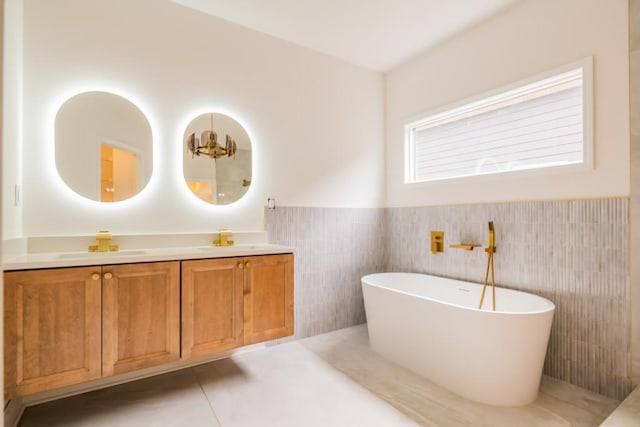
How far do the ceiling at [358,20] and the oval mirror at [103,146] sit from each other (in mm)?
989

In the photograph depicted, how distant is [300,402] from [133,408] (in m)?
1.00

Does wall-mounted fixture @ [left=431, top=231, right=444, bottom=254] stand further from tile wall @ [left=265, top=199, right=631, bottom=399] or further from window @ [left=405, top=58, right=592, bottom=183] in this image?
window @ [left=405, top=58, right=592, bottom=183]

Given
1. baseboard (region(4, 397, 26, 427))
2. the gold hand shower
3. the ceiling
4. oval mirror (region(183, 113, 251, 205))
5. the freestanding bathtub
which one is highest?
the ceiling

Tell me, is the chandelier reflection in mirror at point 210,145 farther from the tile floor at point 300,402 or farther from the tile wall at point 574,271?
the tile wall at point 574,271

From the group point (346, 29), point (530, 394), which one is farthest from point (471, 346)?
point (346, 29)

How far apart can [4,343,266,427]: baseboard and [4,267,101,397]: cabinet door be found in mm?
326

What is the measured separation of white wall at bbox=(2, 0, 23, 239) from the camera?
1.66 m

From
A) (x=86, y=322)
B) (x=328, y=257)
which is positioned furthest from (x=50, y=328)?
(x=328, y=257)

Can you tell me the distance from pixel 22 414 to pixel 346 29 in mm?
3469

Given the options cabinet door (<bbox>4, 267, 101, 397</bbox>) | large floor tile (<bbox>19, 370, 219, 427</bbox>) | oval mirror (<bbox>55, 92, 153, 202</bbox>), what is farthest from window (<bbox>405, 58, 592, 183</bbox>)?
cabinet door (<bbox>4, 267, 101, 397</bbox>)

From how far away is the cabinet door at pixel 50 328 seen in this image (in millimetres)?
1516

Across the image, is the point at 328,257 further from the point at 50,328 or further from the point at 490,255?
the point at 50,328

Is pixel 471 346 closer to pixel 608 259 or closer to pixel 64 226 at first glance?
pixel 608 259

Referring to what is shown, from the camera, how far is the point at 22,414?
184cm
